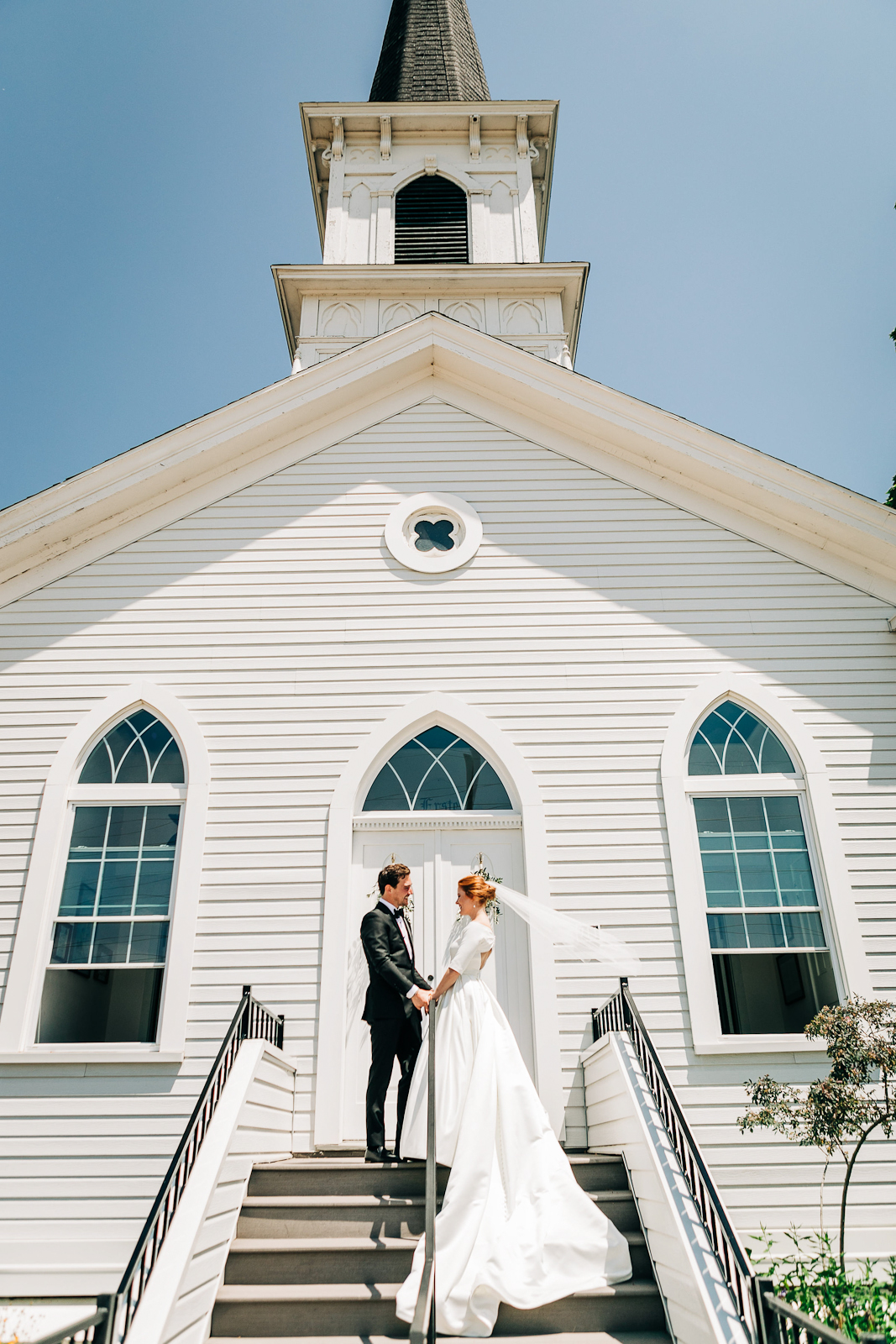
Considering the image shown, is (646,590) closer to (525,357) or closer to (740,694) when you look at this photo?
(740,694)

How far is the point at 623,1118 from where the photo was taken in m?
5.73

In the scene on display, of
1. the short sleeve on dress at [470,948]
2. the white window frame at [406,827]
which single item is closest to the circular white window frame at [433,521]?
the white window frame at [406,827]

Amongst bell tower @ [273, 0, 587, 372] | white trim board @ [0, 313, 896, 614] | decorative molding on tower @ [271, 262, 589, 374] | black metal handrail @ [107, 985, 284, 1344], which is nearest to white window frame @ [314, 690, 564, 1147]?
black metal handrail @ [107, 985, 284, 1344]

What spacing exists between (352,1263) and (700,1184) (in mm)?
1790

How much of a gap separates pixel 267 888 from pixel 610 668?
325 centimetres

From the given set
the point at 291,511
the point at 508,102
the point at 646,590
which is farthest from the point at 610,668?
the point at 508,102

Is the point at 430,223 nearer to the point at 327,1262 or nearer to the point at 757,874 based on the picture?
the point at 757,874

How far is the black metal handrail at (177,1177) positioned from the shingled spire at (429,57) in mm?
14128

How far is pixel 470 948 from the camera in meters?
5.72

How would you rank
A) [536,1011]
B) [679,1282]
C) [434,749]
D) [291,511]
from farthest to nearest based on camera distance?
[291,511], [434,749], [536,1011], [679,1282]

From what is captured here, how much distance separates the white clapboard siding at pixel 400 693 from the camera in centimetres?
672

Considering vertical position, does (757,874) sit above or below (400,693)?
below

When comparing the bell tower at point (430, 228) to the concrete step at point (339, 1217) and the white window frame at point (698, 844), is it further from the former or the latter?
the concrete step at point (339, 1217)

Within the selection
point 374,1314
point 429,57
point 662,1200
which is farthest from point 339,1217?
point 429,57
